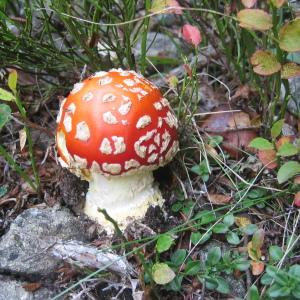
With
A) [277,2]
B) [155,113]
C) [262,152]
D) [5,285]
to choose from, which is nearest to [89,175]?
[155,113]

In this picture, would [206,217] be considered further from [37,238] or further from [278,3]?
[278,3]

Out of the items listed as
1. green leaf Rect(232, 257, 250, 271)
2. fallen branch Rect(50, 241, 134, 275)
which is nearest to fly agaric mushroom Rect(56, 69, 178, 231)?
fallen branch Rect(50, 241, 134, 275)

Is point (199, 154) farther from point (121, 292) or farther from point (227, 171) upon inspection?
point (121, 292)

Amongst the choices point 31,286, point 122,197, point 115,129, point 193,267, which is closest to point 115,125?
point 115,129

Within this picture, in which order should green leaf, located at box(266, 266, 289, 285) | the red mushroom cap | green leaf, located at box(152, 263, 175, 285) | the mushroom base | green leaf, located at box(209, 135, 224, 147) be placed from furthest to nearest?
green leaf, located at box(209, 135, 224, 147), the mushroom base, the red mushroom cap, green leaf, located at box(152, 263, 175, 285), green leaf, located at box(266, 266, 289, 285)

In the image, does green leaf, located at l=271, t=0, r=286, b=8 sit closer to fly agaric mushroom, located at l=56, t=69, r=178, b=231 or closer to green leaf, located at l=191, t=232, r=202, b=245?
fly agaric mushroom, located at l=56, t=69, r=178, b=231

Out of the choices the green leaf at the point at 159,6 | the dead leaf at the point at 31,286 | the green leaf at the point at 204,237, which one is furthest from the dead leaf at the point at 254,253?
the green leaf at the point at 159,6
